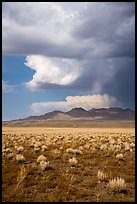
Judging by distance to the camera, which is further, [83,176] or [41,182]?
[83,176]

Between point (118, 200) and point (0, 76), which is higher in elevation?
point (0, 76)

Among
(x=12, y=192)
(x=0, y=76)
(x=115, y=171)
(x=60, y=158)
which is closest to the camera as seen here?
(x=0, y=76)

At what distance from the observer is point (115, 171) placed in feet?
54.3

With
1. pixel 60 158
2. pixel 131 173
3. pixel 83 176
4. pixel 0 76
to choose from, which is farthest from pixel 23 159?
pixel 0 76

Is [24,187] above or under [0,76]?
under

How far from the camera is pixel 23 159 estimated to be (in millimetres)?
19188

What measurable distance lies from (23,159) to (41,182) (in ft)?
18.5

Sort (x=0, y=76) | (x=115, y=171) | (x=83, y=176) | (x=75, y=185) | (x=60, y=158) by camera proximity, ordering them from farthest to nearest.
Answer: (x=60, y=158) → (x=115, y=171) → (x=83, y=176) → (x=75, y=185) → (x=0, y=76)

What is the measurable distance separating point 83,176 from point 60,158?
5.88 meters

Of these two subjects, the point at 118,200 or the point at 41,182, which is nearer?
the point at 118,200

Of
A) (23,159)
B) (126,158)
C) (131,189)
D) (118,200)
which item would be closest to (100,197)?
(118,200)

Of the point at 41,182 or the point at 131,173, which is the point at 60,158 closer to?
the point at 131,173

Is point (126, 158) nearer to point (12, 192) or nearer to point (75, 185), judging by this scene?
point (75, 185)

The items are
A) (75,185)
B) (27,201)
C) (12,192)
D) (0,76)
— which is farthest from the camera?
(75,185)
